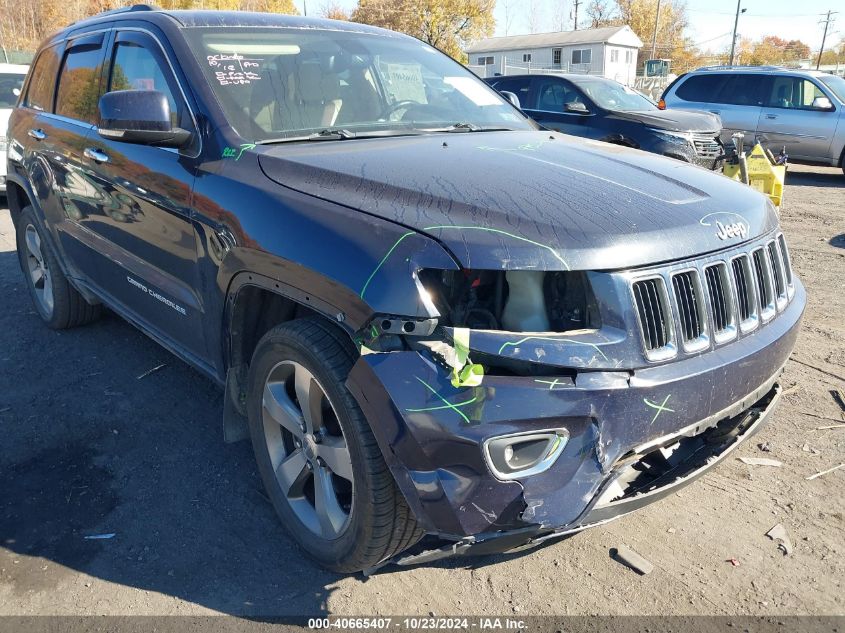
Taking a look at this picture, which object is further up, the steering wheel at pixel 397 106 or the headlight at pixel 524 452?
the steering wheel at pixel 397 106

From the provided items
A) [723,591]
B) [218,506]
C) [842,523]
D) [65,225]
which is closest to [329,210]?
[218,506]

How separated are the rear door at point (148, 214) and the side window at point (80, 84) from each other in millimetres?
208

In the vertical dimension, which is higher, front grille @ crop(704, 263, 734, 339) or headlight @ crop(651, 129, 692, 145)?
front grille @ crop(704, 263, 734, 339)

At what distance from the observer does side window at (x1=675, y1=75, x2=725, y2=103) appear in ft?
42.3

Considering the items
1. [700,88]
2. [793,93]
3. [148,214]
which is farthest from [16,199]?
[793,93]

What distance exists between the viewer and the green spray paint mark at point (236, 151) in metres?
2.71

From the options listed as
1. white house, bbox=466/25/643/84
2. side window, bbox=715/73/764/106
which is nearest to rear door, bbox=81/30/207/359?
side window, bbox=715/73/764/106

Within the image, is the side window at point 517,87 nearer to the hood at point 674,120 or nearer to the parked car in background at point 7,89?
the hood at point 674,120

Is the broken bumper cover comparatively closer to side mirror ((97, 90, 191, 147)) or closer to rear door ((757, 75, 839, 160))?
side mirror ((97, 90, 191, 147))

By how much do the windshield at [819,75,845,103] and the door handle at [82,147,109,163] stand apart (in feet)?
40.8

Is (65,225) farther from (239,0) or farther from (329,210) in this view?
(239,0)

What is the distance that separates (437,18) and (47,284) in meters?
52.8

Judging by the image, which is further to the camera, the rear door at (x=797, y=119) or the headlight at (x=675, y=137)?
the rear door at (x=797, y=119)

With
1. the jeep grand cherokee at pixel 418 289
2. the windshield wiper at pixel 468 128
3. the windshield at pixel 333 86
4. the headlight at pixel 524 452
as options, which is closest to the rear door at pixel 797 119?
the windshield at pixel 333 86
